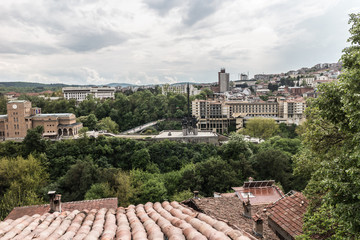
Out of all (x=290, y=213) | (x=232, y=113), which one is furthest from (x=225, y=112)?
(x=290, y=213)

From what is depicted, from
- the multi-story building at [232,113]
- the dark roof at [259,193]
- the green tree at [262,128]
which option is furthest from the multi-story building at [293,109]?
the dark roof at [259,193]

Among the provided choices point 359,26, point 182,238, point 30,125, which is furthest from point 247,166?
point 30,125

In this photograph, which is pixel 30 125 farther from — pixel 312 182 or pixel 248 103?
pixel 248 103

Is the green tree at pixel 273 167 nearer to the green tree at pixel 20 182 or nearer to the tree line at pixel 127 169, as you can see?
the tree line at pixel 127 169

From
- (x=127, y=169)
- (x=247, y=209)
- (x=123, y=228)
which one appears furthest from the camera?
(x=127, y=169)

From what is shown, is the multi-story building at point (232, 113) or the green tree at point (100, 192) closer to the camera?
the green tree at point (100, 192)

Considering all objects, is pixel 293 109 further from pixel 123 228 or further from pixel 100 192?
pixel 123 228
